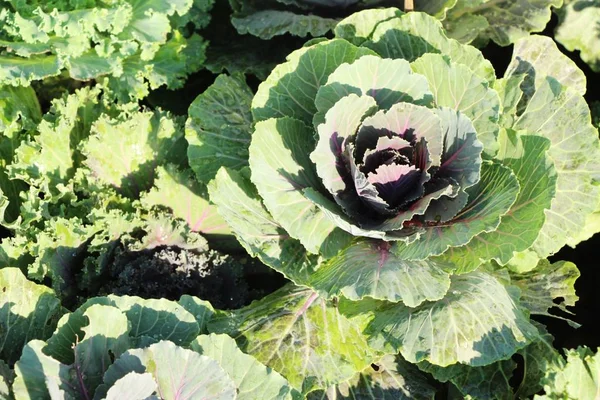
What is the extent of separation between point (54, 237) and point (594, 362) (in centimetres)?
200

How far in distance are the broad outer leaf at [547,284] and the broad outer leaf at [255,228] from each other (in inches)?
35.4

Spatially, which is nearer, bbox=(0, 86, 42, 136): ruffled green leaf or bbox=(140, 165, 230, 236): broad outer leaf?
bbox=(140, 165, 230, 236): broad outer leaf

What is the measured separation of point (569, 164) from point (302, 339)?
1.15 metres

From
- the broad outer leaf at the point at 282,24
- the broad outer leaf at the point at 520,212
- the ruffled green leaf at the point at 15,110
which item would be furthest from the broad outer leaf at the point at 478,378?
the ruffled green leaf at the point at 15,110

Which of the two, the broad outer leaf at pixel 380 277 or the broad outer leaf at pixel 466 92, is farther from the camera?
the broad outer leaf at pixel 466 92

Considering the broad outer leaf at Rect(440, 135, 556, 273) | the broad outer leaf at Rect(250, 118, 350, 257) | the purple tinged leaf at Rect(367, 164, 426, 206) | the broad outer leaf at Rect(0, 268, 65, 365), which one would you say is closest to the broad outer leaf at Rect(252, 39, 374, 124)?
the broad outer leaf at Rect(250, 118, 350, 257)

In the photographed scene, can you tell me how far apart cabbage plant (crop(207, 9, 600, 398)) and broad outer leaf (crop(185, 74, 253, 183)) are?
0.27 meters

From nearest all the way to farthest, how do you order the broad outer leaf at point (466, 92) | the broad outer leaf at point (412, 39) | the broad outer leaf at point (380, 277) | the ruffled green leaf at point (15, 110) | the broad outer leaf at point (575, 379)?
the broad outer leaf at point (380, 277) → the broad outer leaf at point (575, 379) → the broad outer leaf at point (466, 92) → the broad outer leaf at point (412, 39) → the ruffled green leaf at point (15, 110)

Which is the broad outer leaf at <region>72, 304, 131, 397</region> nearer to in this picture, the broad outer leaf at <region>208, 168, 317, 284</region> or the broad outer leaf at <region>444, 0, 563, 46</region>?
the broad outer leaf at <region>208, 168, 317, 284</region>

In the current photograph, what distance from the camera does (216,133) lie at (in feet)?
8.51

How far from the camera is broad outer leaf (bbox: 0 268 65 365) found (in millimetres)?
2219

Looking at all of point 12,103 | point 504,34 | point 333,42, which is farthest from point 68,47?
point 504,34

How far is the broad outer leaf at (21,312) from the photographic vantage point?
222 cm

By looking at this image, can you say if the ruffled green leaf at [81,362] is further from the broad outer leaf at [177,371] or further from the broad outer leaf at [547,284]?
the broad outer leaf at [547,284]
